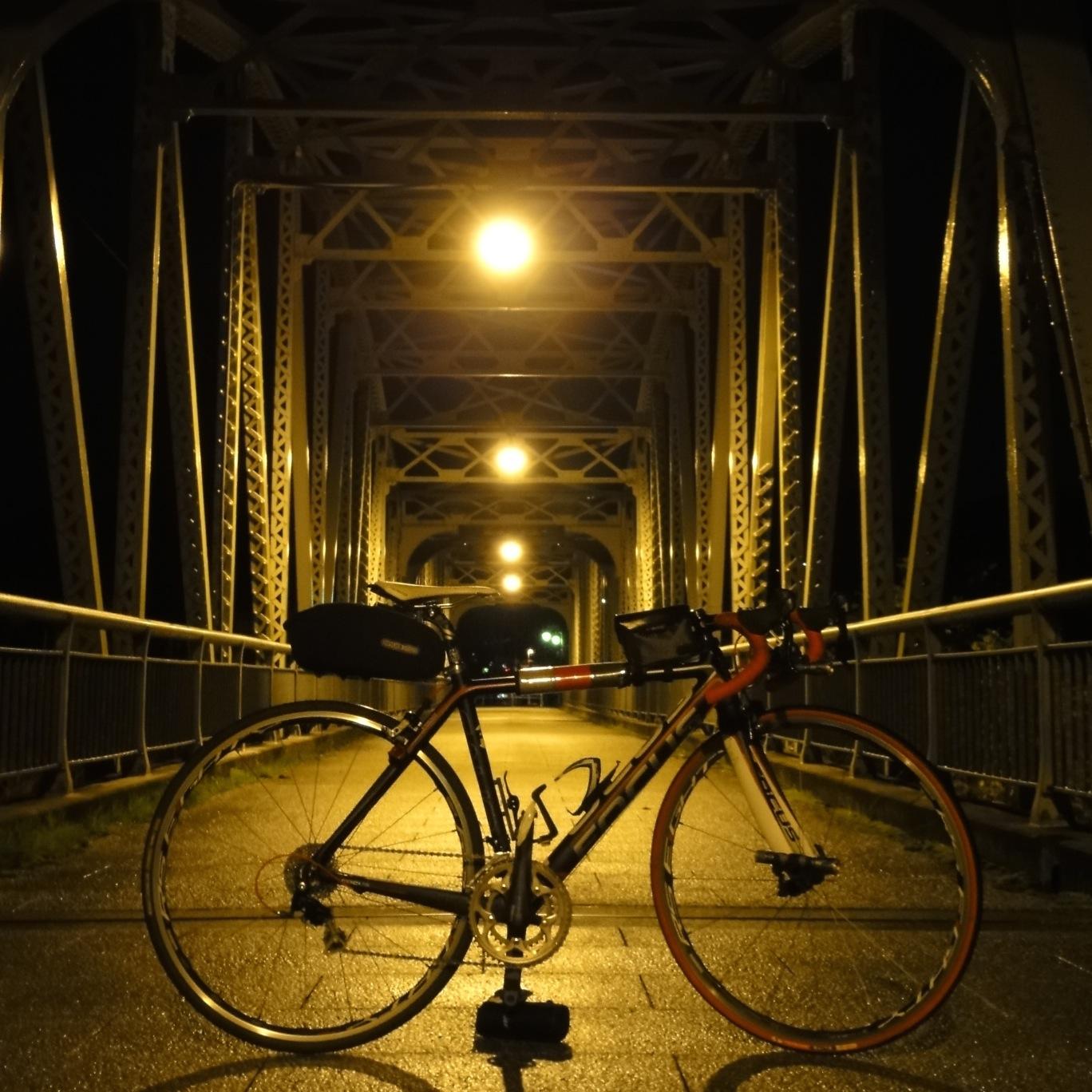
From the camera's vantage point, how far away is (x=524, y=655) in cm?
365

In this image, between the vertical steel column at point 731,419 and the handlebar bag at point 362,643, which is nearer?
the handlebar bag at point 362,643

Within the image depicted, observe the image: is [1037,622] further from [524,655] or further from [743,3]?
[743,3]

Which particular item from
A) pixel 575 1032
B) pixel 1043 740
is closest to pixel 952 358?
pixel 1043 740

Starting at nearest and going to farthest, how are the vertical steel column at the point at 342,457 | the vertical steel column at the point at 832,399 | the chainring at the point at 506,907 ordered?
1. the chainring at the point at 506,907
2. the vertical steel column at the point at 832,399
3. the vertical steel column at the point at 342,457

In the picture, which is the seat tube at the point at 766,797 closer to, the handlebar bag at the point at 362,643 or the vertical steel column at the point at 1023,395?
the handlebar bag at the point at 362,643

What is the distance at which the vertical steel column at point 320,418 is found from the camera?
67.1 ft

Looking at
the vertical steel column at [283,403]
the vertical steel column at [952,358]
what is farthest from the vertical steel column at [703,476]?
the vertical steel column at [952,358]

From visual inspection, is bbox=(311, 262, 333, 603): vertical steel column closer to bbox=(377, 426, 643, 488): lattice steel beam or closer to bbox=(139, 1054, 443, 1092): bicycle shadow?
bbox=(377, 426, 643, 488): lattice steel beam

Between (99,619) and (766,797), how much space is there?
5029 millimetres

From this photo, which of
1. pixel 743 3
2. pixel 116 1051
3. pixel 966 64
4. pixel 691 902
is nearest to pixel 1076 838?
pixel 691 902

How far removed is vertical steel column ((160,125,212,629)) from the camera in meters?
12.1

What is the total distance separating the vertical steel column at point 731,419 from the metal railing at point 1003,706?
7.17 meters

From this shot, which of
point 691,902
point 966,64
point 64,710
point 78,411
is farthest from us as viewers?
point 78,411

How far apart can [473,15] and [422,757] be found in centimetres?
1090
